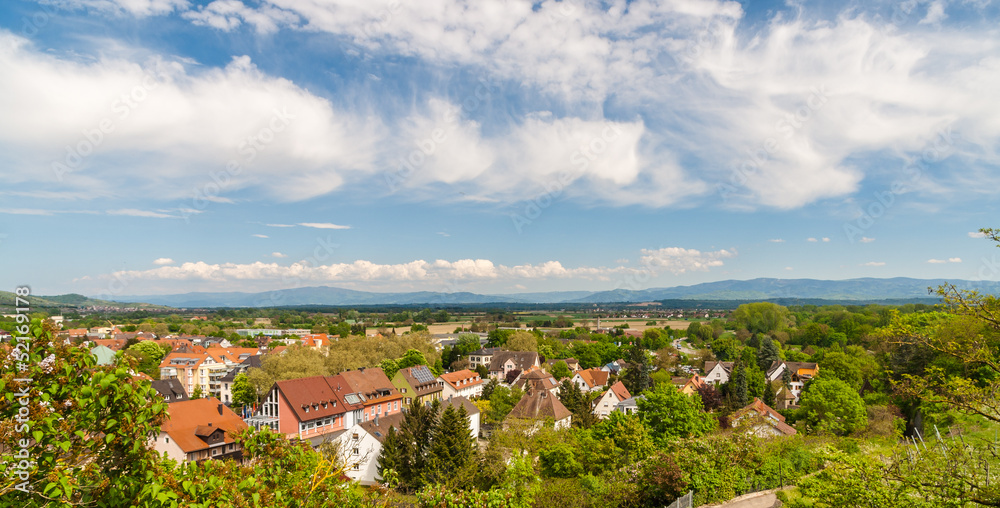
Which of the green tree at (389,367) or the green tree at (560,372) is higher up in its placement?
the green tree at (389,367)

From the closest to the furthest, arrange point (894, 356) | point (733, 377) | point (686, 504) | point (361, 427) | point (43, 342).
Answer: point (43, 342), point (686, 504), point (361, 427), point (894, 356), point (733, 377)

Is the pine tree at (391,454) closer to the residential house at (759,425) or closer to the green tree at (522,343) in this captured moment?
the residential house at (759,425)

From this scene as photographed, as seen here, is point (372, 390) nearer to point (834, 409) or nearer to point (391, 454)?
point (391, 454)

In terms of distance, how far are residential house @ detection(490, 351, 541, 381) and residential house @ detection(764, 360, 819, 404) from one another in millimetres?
28256

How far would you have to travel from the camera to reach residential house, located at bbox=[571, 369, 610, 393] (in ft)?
187

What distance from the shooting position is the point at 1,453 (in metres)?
4.11

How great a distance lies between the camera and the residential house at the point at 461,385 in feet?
170

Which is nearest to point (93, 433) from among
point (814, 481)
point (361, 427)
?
point (814, 481)

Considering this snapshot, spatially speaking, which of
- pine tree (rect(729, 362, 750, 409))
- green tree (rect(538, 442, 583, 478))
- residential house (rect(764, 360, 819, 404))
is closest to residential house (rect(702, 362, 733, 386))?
residential house (rect(764, 360, 819, 404))

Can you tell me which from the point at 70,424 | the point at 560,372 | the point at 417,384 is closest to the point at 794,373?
the point at 560,372

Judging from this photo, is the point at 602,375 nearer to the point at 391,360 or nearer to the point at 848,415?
the point at 391,360

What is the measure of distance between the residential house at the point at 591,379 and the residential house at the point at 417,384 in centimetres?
1558

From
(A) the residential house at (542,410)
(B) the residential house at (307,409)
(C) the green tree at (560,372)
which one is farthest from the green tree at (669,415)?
(C) the green tree at (560,372)

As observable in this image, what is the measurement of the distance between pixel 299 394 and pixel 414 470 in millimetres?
13807
